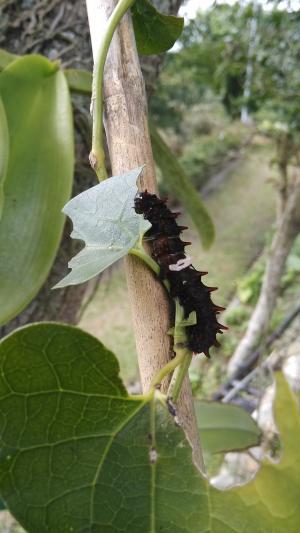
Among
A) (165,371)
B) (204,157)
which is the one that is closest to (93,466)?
(165,371)

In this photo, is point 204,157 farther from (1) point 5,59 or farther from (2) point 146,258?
(2) point 146,258

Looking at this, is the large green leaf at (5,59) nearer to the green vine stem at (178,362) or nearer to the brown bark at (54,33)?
the brown bark at (54,33)

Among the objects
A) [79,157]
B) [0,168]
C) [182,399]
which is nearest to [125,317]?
[79,157]

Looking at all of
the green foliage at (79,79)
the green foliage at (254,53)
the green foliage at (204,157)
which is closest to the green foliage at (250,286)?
the green foliage at (254,53)

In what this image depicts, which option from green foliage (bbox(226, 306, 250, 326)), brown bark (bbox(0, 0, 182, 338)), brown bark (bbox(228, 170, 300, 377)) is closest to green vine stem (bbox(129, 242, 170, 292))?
brown bark (bbox(0, 0, 182, 338))

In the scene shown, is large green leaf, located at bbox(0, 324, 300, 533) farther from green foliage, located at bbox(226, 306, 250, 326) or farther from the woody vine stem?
green foliage, located at bbox(226, 306, 250, 326)

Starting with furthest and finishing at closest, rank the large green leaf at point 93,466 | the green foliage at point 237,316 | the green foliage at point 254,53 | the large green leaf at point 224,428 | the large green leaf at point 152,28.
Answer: the green foliage at point 237,316 → the green foliage at point 254,53 → the large green leaf at point 224,428 → the large green leaf at point 152,28 → the large green leaf at point 93,466

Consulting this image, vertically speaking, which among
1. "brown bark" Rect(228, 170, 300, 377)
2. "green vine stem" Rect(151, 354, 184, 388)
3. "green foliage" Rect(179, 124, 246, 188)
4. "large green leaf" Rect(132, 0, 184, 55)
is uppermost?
"large green leaf" Rect(132, 0, 184, 55)
